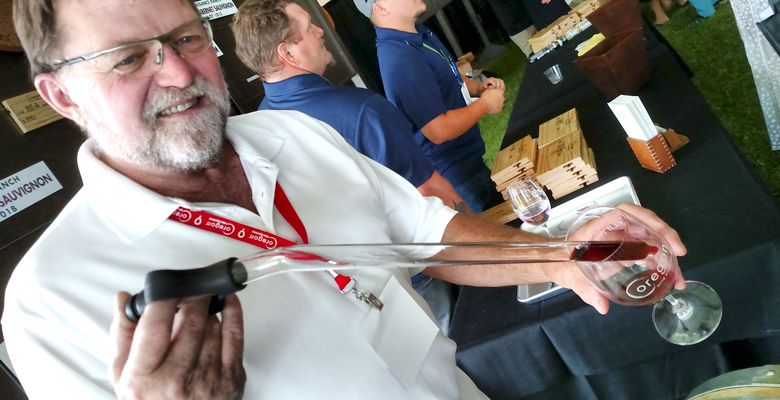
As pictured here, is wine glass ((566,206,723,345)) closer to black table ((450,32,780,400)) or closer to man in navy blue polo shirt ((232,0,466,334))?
black table ((450,32,780,400))

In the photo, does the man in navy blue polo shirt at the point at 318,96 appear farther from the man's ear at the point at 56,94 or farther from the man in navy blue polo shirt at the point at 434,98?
the man's ear at the point at 56,94

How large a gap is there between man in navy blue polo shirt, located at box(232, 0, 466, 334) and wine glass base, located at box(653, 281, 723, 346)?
2.76ft

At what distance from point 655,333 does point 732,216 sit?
0.31 metres

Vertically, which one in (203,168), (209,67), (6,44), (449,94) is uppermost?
(6,44)

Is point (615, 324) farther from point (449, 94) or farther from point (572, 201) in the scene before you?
point (449, 94)

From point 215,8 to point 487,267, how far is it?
12.1 ft

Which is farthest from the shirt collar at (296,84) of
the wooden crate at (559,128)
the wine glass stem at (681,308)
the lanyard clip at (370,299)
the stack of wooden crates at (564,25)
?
the stack of wooden crates at (564,25)

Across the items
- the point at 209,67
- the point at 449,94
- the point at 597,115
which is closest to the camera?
the point at 209,67

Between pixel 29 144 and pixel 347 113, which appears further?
pixel 29 144

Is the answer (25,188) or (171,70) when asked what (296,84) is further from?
(25,188)

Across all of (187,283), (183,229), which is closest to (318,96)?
(183,229)

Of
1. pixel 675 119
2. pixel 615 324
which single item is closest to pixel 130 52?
pixel 615 324

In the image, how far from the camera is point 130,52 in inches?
36.8

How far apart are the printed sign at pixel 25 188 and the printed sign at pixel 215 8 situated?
2085 mm
